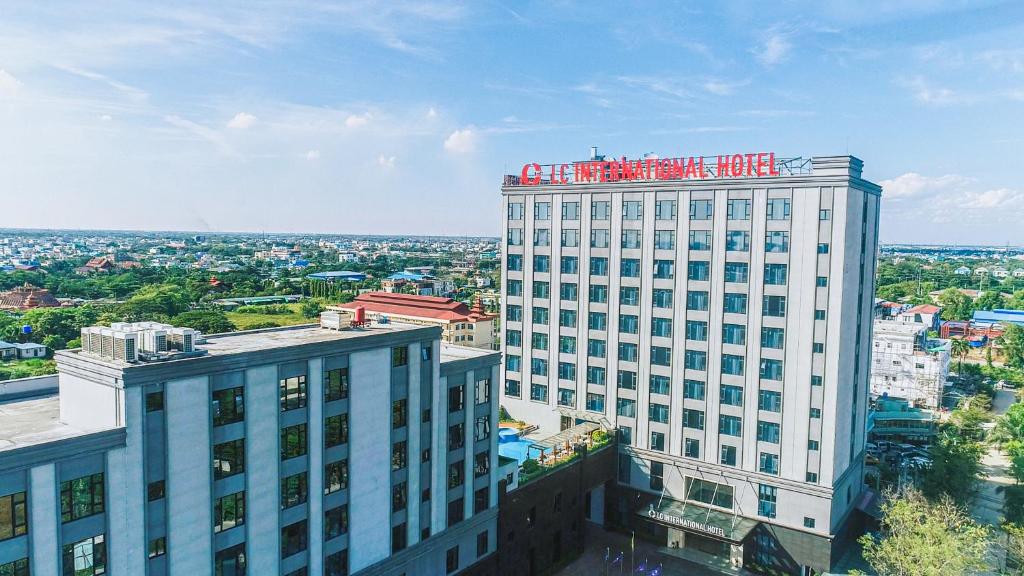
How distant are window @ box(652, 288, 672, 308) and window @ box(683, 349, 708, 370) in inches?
189

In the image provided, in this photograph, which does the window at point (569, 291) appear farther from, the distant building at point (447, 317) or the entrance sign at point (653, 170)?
the distant building at point (447, 317)

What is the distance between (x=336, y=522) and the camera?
131ft

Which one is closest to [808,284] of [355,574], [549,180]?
[549,180]

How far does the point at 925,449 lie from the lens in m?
96.6

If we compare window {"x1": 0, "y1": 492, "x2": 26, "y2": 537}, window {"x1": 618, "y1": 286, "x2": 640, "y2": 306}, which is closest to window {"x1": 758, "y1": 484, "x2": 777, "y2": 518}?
window {"x1": 618, "y1": 286, "x2": 640, "y2": 306}

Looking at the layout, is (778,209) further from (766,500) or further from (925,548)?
(925,548)

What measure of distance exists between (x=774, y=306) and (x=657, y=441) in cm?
1696

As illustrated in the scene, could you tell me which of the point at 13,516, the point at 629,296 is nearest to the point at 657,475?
the point at 629,296

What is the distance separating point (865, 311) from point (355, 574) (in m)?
49.7

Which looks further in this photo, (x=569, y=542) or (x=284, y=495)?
(x=569, y=542)

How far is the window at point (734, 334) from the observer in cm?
6066

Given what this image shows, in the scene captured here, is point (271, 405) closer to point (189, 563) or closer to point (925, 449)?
point (189, 563)

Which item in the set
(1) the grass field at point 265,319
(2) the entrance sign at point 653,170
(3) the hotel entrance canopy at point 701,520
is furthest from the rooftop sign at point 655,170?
(1) the grass field at point 265,319

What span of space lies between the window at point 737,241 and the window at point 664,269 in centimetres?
532
